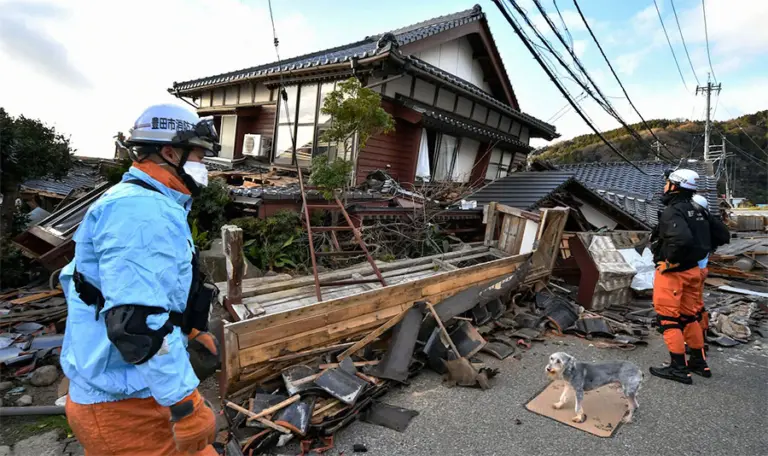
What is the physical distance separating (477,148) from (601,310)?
690 cm

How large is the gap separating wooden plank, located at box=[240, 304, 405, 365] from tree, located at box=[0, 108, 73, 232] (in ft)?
20.9

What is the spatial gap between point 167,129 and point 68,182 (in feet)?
47.9

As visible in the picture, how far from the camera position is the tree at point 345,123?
6688 mm

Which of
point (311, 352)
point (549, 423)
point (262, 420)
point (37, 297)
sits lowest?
point (37, 297)

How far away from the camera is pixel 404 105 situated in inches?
369

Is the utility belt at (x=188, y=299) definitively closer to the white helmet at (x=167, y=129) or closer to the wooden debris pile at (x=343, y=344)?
the white helmet at (x=167, y=129)

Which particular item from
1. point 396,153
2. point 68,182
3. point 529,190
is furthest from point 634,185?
point 68,182

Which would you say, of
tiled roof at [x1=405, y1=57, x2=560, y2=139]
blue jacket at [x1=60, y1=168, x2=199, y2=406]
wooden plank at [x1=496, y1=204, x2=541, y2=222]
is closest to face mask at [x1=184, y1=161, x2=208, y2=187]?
blue jacket at [x1=60, y1=168, x2=199, y2=406]

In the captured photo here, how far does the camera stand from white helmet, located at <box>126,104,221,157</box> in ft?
6.15

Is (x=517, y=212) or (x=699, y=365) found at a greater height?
(x=517, y=212)

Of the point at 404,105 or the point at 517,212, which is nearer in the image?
the point at 517,212

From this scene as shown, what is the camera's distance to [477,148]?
12680 millimetres

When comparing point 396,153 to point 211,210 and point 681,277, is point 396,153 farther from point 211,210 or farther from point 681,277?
point 681,277

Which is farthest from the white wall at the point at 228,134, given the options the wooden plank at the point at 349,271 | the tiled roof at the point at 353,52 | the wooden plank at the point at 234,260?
the wooden plank at the point at 234,260
